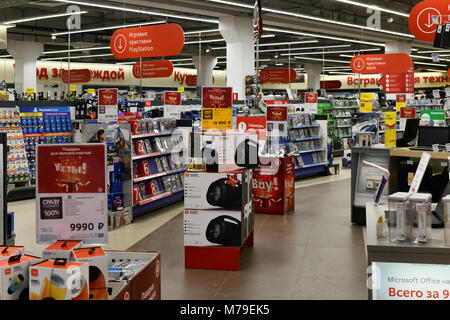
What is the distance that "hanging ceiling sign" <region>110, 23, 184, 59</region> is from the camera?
9.70 m

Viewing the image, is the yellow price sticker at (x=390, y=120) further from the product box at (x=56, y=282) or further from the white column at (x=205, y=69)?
the white column at (x=205, y=69)

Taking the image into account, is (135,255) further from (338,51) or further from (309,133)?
(338,51)

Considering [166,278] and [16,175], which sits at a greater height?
[16,175]

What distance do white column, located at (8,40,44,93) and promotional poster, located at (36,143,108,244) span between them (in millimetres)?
18435

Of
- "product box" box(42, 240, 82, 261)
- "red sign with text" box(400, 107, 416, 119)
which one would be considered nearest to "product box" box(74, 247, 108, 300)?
"product box" box(42, 240, 82, 261)

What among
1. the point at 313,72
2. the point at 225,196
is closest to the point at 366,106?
the point at 225,196

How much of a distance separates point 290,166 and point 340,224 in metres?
1.50

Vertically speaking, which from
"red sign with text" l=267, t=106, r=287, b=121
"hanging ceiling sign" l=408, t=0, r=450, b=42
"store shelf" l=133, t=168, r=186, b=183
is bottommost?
"store shelf" l=133, t=168, r=186, b=183

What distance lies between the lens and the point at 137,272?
3.09m

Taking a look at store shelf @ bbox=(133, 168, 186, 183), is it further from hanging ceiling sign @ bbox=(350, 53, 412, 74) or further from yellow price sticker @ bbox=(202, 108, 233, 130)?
hanging ceiling sign @ bbox=(350, 53, 412, 74)

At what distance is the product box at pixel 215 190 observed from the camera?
580 cm

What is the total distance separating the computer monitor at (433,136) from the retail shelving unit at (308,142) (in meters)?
6.12
